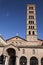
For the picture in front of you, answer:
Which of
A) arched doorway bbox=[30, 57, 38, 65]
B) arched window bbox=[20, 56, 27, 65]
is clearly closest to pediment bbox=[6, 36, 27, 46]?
arched window bbox=[20, 56, 27, 65]

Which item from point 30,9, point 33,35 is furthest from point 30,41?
point 30,9

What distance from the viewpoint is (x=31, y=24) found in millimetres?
74562

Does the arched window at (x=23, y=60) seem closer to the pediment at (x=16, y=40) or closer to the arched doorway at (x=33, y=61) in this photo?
the arched doorway at (x=33, y=61)

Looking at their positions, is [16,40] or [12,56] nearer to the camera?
[12,56]

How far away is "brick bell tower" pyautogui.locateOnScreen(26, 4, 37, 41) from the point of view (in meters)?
72.3

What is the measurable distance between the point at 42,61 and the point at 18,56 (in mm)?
7382

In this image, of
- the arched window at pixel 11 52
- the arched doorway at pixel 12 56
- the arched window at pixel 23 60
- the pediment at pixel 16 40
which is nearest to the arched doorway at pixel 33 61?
the arched window at pixel 23 60

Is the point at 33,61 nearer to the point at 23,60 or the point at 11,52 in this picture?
the point at 23,60

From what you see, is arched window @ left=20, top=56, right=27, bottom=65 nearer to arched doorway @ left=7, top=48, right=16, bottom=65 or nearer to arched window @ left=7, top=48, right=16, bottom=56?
arched doorway @ left=7, top=48, right=16, bottom=65

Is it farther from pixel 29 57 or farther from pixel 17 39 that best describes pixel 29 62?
pixel 17 39

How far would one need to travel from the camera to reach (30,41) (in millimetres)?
71375

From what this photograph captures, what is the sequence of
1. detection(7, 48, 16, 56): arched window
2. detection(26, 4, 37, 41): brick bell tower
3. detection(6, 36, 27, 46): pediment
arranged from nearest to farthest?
detection(7, 48, 16, 56): arched window < detection(26, 4, 37, 41): brick bell tower < detection(6, 36, 27, 46): pediment

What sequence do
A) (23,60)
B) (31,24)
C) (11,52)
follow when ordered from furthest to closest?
(31,24) → (11,52) → (23,60)

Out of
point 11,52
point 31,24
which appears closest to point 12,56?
point 11,52
